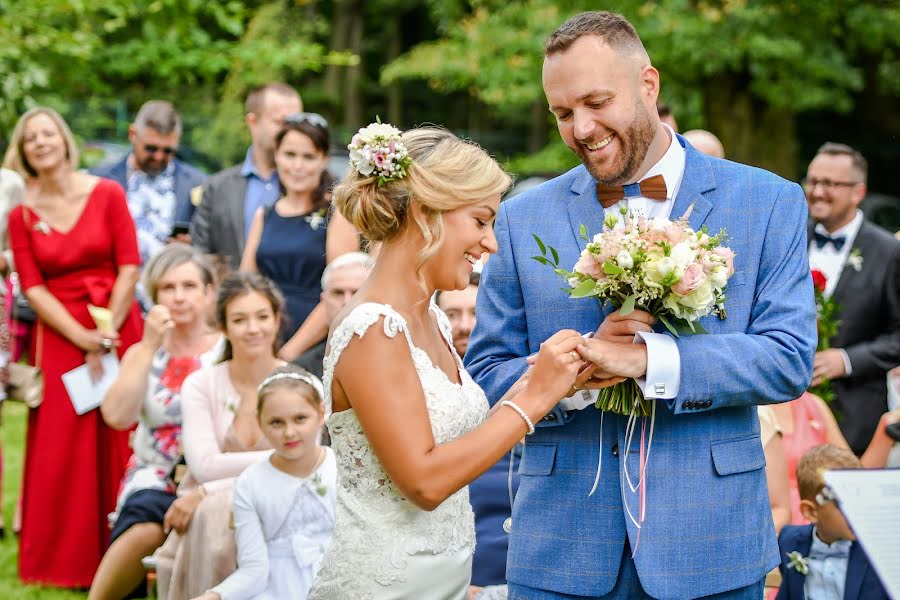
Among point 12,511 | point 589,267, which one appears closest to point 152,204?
point 12,511

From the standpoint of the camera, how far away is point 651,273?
301 centimetres

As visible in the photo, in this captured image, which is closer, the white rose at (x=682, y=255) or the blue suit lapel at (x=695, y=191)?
the white rose at (x=682, y=255)

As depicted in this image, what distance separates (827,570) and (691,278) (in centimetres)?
240

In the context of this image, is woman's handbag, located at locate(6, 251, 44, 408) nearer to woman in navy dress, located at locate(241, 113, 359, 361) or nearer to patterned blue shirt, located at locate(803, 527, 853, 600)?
woman in navy dress, located at locate(241, 113, 359, 361)

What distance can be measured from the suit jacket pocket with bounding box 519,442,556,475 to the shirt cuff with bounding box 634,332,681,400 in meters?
0.38

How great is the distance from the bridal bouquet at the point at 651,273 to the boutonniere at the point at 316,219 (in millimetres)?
3532

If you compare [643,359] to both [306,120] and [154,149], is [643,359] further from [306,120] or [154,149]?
[154,149]

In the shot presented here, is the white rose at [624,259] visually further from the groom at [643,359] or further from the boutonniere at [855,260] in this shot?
the boutonniere at [855,260]

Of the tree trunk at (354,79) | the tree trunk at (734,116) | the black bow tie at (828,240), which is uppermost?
the tree trunk at (354,79)

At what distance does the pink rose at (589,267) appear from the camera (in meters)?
3.08

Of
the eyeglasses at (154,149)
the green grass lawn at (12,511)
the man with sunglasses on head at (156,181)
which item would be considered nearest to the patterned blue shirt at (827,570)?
the green grass lawn at (12,511)

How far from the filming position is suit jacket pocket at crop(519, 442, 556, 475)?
332 cm

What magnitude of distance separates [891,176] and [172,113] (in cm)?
→ 1977

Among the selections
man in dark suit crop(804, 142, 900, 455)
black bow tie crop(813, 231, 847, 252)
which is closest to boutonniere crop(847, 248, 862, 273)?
man in dark suit crop(804, 142, 900, 455)
